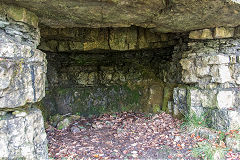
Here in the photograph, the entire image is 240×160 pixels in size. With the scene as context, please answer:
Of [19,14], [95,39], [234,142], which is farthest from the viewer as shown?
[95,39]

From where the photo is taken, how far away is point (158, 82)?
20.8ft

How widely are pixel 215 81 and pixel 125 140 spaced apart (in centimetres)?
236

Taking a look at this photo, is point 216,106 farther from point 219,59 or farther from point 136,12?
point 136,12

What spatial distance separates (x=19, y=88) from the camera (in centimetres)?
245

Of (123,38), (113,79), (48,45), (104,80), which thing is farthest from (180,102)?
(48,45)

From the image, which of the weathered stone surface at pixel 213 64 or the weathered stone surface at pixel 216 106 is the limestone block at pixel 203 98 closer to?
the weathered stone surface at pixel 216 106

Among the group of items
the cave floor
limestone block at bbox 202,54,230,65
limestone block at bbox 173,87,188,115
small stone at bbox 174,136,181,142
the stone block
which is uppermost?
the stone block

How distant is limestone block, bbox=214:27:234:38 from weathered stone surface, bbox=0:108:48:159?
3.87 m

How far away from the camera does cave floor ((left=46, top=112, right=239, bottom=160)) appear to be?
319 cm

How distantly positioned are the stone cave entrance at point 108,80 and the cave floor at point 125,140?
1.46 m

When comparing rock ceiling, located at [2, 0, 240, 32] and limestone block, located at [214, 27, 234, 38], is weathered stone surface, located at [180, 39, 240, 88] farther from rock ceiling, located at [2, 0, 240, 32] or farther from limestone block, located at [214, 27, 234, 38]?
rock ceiling, located at [2, 0, 240, 32]

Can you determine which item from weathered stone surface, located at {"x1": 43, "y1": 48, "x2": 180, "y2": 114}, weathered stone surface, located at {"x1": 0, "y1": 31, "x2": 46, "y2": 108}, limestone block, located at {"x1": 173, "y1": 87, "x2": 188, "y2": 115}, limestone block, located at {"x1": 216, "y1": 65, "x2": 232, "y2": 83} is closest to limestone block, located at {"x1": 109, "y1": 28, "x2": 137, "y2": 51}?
weathered stone surface, located at {"x1": 43, "y1": 48, "x2": 180, "y2": 114}

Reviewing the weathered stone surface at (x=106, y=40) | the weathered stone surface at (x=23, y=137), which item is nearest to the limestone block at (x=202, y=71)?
the weathered stone surface at (x=106, y=40)

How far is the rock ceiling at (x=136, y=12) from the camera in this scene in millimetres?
2697
